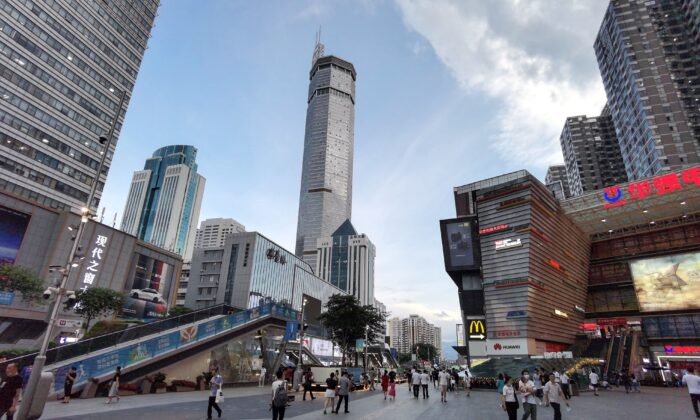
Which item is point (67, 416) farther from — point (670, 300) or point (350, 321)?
point (670, 300)

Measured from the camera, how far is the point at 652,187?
5041 cm

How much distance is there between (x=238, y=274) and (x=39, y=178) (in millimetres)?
40157

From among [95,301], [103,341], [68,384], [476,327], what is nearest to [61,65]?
[95,301]

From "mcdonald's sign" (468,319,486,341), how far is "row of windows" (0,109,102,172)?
2737 inches

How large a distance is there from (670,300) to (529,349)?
2710 cm

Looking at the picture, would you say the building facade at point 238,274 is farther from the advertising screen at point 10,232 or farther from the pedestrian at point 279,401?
the pedestrian at point 279,401

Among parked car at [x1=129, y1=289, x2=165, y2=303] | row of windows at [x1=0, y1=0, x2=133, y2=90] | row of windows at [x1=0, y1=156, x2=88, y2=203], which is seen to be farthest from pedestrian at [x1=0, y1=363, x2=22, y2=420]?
row of windows at [x1=0, y1=0, x2=133, y2=90]

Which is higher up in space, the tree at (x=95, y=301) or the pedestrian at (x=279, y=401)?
the tree at (x=95, y=301)

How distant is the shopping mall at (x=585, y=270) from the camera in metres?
47.5

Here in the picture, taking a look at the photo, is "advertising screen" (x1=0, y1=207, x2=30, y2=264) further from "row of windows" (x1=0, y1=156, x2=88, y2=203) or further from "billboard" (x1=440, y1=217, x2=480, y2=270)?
"billboard" (x1=440, y1=217, x2=480, y2=270)

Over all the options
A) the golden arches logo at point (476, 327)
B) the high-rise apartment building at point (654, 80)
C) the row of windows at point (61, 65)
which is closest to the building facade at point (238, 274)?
the row of windows at point (61, 65)

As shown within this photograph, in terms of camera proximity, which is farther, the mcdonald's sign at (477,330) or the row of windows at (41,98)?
the mcdonald's sign at (477,330)

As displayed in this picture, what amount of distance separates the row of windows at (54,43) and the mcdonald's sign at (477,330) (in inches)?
3061

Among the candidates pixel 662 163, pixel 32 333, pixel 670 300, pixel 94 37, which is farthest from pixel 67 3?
pixel 662 163
